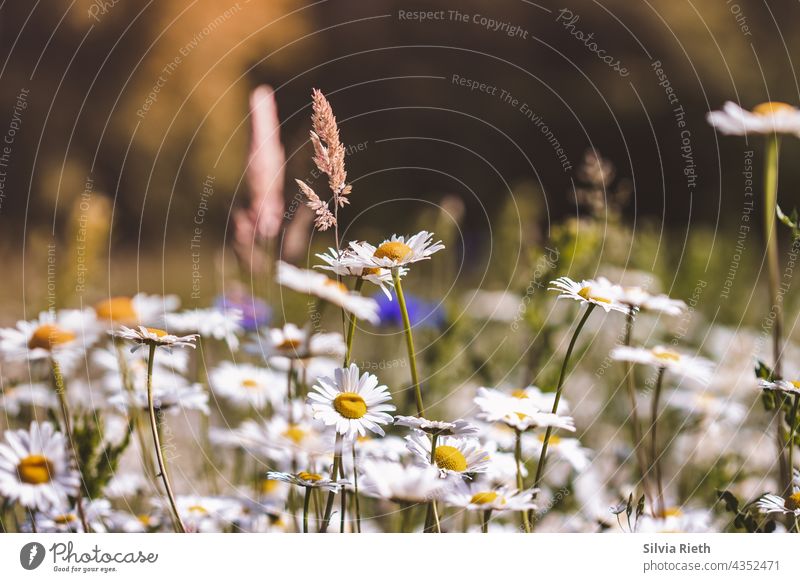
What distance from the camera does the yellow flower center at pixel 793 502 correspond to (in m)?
0.72

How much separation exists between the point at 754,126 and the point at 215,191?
73.6 inches

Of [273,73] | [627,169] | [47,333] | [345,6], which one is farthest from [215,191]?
[47,333]

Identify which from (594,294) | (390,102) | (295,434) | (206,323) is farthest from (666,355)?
(390,102)

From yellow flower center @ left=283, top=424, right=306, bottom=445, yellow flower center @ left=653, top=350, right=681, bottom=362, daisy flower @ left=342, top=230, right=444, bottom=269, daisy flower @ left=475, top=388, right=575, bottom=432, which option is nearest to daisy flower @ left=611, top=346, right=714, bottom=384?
yellow flower center @ left=653, top=350, right=681, bottom=362

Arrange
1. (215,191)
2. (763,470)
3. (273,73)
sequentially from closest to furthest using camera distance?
(763,470) → (273,73) → (215,191)

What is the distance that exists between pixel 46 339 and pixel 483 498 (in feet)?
1.54

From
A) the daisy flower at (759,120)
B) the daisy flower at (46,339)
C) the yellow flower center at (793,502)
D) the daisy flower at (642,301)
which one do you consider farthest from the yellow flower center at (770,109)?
the daisy flower at (46,339)

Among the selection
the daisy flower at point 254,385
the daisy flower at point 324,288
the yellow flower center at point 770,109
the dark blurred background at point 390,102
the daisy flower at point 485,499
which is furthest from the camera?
the dark blurred background at point 390,102

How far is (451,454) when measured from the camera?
63 cm

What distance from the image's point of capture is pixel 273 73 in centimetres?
199
